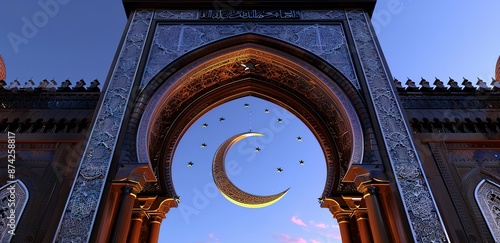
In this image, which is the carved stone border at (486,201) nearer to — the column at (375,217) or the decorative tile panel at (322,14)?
the column at (375,217)

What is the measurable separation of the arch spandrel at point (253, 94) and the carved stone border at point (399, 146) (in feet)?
1.45

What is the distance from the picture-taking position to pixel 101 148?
4.41m

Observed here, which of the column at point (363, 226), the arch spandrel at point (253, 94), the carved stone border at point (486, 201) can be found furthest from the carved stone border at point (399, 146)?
the column at point (363, 226)

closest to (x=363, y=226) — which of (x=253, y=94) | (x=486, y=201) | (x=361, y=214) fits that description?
(x=361, y=214)

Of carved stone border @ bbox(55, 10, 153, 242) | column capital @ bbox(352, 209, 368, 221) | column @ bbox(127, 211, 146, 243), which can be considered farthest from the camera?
column capital @ bbox(352, 209, 368, 221)

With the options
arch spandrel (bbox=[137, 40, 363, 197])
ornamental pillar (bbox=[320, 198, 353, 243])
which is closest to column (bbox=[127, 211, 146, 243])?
arch spandrel (bbox=[137, 40, 363, 197])

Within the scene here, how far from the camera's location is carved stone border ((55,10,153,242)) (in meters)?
3.75

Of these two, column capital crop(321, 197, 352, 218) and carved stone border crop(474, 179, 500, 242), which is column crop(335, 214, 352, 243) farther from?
carved stone border crop(474, 179, 500, 242)

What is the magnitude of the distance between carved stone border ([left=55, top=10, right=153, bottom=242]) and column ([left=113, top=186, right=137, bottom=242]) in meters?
0.27

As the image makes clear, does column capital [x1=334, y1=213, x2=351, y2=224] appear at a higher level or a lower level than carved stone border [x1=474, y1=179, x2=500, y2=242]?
higher

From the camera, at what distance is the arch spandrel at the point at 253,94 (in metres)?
5.27

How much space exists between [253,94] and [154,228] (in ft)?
10.2

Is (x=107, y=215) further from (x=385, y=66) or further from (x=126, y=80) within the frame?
(x=385, y=66)

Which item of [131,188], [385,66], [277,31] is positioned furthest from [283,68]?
[131,188]
